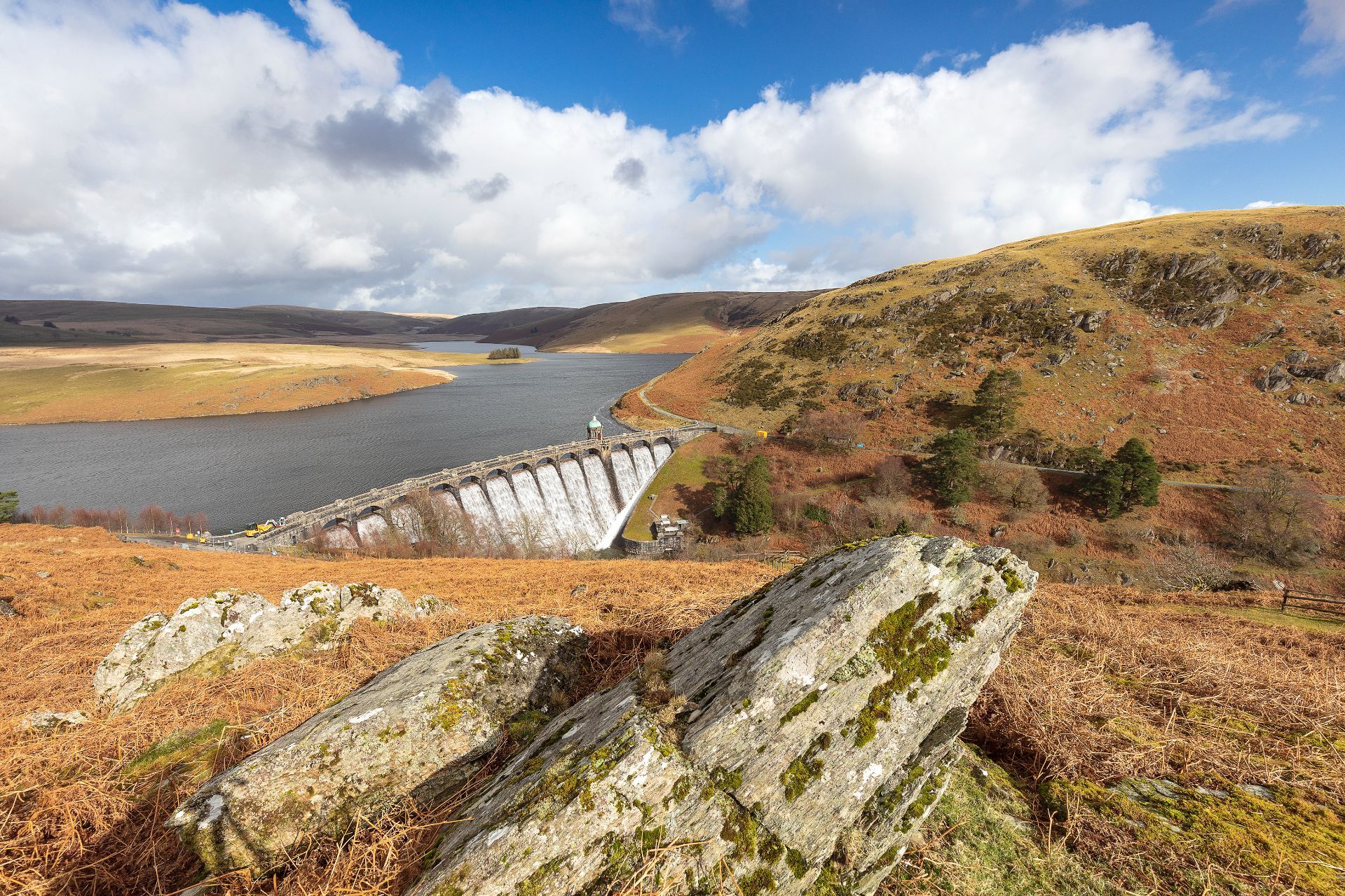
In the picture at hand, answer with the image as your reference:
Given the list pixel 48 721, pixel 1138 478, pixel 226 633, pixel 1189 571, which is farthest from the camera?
pixel 1138 478

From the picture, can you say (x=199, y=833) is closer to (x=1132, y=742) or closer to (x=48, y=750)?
(x=48, y=750)

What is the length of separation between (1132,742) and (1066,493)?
67461mm

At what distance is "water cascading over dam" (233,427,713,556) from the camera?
45.3m

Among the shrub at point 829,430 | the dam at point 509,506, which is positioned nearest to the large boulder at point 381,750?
the dam at point 509,506

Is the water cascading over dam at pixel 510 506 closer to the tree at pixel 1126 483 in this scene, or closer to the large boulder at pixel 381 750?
the large boulder at pixel 381 750

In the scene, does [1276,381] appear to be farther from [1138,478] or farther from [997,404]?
[1138,478]

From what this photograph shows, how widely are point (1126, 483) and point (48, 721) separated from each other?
76.9m

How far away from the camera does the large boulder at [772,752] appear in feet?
11.9

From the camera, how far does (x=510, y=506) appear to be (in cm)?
5912

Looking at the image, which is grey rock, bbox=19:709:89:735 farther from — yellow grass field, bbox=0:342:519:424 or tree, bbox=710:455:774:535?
yellow grass field, bbox=0:342:519:424

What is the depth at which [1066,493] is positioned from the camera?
193ft

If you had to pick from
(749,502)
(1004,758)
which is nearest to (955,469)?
(749,502)

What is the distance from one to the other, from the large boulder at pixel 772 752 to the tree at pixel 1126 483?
66.1 meters

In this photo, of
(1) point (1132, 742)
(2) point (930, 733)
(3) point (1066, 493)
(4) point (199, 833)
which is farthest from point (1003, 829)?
(3) point (1066, 493)
